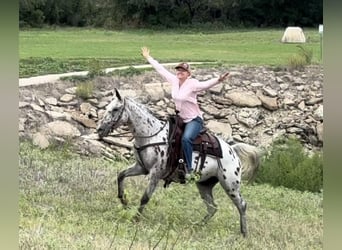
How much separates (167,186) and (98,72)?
3.12ft

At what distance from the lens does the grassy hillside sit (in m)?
4.45

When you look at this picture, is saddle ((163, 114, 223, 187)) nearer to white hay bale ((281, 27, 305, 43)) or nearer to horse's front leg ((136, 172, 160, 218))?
horse's front leg ((136, 172, 160, 218))

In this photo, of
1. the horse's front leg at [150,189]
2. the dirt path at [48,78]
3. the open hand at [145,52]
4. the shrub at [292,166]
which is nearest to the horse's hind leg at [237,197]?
the horse's front leg at [150,189]

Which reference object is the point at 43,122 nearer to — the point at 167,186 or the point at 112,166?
the point at 112,166

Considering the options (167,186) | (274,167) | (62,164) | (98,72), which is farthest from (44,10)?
(274,167)

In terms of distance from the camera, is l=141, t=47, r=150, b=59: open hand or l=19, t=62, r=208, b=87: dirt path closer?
l=141, t=47, r=150, b=59: open hand

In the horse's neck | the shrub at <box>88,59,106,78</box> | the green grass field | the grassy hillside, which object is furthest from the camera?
the shrub at <box>88,59,106,78</box>

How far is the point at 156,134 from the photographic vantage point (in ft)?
15.1

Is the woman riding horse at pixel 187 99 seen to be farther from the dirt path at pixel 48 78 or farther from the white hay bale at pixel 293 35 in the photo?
the white hay bale at pixel 293 35

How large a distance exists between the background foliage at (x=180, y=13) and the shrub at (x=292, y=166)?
2.42ft

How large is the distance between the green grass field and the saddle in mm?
600

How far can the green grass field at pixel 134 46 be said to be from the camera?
5.16m

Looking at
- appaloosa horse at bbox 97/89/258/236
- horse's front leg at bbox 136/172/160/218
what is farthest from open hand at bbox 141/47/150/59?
horse's front leg at bbox 136/172/160/218

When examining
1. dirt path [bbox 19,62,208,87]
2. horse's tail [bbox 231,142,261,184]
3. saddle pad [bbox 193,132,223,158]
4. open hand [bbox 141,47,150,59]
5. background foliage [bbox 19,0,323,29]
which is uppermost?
background foliage [bbox 19,0,323,29]
